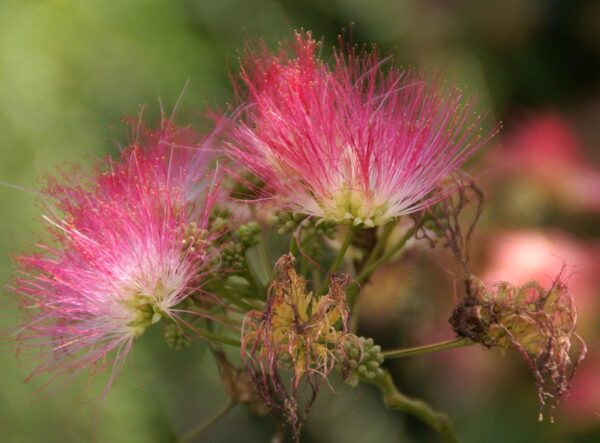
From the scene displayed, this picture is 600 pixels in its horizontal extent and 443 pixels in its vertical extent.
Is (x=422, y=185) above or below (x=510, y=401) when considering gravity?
above

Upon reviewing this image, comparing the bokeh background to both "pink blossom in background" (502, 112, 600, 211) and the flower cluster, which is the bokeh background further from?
the flower cluster

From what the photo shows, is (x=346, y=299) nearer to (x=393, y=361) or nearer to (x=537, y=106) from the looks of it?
(x=393, y=361)

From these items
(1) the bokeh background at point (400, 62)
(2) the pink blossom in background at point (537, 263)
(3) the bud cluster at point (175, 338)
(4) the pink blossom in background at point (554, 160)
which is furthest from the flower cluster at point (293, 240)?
(4) the pink blossom in background at point (554, 160)

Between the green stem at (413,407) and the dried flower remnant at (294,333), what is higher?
the dried flower remnant at (294,333)

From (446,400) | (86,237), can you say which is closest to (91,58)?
(446,400)

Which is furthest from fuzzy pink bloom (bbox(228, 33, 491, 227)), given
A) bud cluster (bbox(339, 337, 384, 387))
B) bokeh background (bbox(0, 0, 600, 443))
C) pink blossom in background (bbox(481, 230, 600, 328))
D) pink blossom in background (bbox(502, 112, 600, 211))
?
pink blossom in background (bbox(502, 112, 600, 211))

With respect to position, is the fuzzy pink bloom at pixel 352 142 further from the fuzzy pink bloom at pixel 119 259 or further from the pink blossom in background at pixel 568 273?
the pink blossom in background at pixel 568 273

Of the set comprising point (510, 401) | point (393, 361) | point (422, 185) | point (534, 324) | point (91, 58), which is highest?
point (91, 58)
